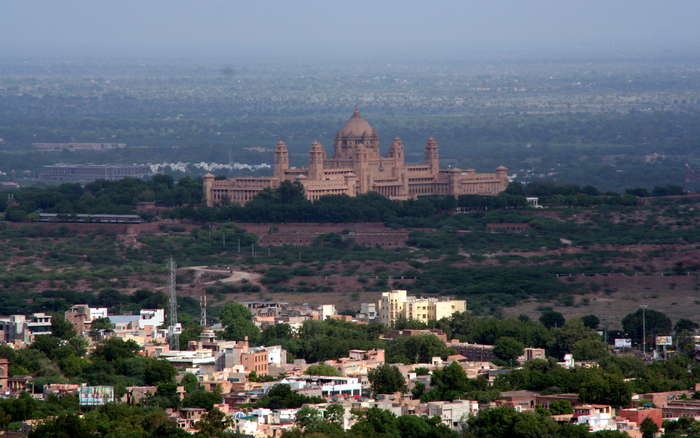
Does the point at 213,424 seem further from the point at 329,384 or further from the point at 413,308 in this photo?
the point at 413,308

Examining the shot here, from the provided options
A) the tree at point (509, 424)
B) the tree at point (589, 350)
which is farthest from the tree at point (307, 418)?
the tree at point (589, 350)

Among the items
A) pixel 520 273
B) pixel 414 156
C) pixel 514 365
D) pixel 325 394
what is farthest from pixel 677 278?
pixel 414 156

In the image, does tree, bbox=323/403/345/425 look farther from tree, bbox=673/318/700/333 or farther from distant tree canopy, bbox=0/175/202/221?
distant tree canopy, bbox=0/175/202/221

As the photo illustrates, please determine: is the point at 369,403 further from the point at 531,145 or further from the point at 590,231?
the point at 531,145

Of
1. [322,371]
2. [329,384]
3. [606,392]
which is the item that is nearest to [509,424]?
[606,392]

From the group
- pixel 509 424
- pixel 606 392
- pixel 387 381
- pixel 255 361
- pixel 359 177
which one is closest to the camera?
pixel 509 424

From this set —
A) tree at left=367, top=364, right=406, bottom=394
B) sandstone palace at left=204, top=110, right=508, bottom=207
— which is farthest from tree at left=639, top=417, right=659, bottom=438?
sandstone palace at left=204, top=110, right=508, bottom=207

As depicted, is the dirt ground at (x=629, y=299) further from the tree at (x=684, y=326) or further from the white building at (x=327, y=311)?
the white building at (x=327, y=311)
